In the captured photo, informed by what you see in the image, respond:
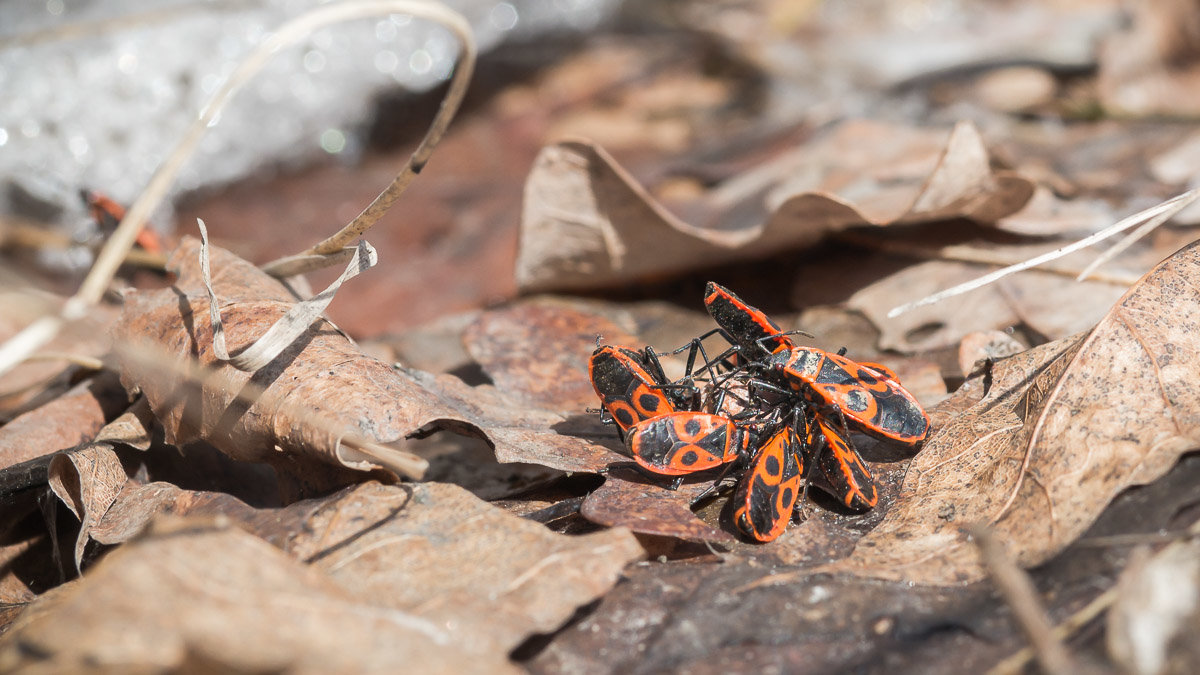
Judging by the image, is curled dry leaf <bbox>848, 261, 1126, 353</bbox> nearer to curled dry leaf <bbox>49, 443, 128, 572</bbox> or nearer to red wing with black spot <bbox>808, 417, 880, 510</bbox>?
red wing with black spot <bbox>808, 417, 880, 510</bbox>

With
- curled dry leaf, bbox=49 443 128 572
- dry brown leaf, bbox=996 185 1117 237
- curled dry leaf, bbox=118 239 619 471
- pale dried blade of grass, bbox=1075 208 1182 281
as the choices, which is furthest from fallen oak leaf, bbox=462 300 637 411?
dry brown leaf, bbox=996 185 1117 237

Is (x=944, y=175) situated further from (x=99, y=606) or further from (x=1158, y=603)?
(x=99, y=606)

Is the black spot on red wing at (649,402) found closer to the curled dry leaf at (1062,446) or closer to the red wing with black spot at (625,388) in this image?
the red wing with black spot at (625,388)

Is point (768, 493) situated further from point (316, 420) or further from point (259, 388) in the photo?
point (259, 388)

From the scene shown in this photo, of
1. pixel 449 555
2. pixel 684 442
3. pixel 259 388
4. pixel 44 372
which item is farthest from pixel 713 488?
pixel 44 372

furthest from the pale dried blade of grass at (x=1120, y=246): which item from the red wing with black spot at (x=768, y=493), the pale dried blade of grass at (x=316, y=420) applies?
the pale dried blade of grass at (x=316, y=420)
